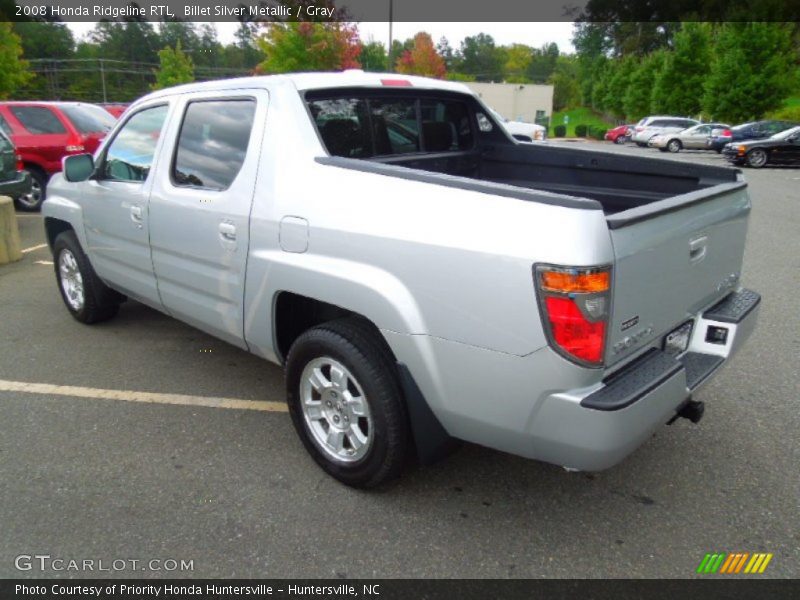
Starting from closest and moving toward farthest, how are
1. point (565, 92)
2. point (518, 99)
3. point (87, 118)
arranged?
point (87, 118), point (518, 99), point (565, 92)

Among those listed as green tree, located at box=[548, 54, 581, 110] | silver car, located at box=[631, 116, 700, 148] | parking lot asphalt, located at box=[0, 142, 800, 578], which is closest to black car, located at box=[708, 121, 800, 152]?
silver car, located at box=[631, 116, 700, 148]

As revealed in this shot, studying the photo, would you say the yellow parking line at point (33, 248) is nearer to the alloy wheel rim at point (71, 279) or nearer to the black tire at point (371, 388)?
the alloy wheel rim at point (71, 279)

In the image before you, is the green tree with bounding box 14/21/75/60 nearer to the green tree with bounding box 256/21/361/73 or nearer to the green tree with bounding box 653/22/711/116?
the green tree with bounding box 256/21/361/73

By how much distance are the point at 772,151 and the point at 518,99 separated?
134 ft

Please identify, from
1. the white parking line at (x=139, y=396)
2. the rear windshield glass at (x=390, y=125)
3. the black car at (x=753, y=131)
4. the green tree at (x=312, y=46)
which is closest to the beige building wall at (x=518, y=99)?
the green tree at (x=312, y=46)

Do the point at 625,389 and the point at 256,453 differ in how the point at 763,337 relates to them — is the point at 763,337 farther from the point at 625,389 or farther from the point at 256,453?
the point at 256,453

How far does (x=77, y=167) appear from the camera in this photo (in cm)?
439

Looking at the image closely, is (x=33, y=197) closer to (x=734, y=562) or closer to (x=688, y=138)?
(x=734, y=562)

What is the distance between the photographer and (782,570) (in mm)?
2391

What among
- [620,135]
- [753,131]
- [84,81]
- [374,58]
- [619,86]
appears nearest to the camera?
[753,131]

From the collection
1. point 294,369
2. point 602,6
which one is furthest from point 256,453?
point 602,6

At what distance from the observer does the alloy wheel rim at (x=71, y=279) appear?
198 inches

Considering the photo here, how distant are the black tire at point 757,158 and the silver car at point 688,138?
7.45 m

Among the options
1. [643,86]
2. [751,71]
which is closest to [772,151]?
[751,71]
